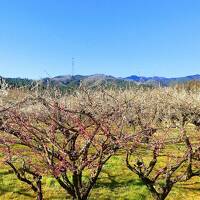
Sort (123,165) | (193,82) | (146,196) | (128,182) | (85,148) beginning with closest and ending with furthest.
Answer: (85,148) < (146,196) < (128,182) < (123,165) < (193,82)

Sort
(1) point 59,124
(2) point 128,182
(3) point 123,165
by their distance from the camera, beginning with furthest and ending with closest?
(3) point 123,165 → (2) point 128,182 → (1) point 59,124

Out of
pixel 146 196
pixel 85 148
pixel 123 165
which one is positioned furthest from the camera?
pixel 123 165

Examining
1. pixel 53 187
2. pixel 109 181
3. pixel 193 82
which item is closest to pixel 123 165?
pixel 109 181

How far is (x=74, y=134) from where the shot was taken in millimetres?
10008

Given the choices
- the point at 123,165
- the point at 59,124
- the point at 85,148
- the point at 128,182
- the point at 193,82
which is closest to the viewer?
the point at 59,124

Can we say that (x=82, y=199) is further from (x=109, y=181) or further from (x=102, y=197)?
(x=109, y=181)

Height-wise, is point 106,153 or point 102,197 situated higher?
point 106,153

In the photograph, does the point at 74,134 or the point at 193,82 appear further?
the point at 193,82

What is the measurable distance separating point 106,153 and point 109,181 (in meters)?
10.4

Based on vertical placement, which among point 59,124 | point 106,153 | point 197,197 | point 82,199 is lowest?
point 197,197

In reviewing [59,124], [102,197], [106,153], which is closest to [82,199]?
[106,153]

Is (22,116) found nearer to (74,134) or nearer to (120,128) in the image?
(74,134)

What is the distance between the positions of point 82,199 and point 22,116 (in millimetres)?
2531

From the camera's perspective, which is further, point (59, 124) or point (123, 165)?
point (123, 165)
